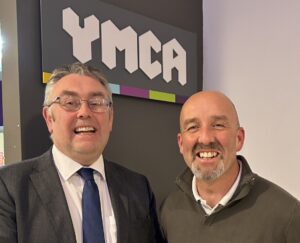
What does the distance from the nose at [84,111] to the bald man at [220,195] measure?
0.45 metres

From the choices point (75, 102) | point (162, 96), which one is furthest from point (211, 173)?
point (162, 96)

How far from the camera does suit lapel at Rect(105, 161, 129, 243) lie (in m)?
1.66

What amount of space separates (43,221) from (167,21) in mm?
1774

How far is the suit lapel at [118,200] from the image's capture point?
1.66 meters

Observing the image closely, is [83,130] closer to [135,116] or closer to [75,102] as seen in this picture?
[75,102]

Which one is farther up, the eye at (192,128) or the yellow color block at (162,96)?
the yellow color block at (162,96)

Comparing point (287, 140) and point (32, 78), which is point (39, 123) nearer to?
point (32, 78)

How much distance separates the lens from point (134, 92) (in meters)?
2.48

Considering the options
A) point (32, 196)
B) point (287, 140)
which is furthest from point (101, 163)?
point (287, 140)

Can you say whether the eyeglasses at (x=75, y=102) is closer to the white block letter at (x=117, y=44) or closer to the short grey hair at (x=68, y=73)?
the short grey hair at (x=68, y=73)

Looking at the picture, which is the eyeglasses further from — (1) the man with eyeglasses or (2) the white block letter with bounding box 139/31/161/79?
(2) the white block letter with bounding box 139/31/161/79

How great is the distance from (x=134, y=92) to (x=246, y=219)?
113 cm

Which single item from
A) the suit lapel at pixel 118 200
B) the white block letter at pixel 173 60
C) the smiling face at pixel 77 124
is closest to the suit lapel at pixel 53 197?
the smiling face at pixel 77 124

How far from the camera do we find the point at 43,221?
5.02ft
